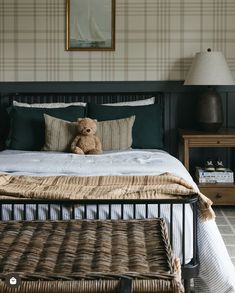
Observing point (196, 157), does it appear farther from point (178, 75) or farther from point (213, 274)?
point (213, 274)

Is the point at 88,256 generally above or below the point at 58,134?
below

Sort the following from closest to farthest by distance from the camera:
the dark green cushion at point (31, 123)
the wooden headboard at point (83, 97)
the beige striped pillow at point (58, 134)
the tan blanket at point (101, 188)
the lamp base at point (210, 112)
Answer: the tan blanket at point (101, 188) < the beige striped pillow at point (58, 134) < the dark green cushion at point (31, 123) < the lamp base at point (210, 112) < the wooden headboard at point (83, 97)

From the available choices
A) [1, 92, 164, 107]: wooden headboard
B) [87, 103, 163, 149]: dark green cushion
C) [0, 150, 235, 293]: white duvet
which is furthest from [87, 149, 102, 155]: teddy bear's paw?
[1, 92, 164, 107]: wooden headboard

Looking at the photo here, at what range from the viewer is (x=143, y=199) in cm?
275

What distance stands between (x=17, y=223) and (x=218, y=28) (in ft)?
10.8

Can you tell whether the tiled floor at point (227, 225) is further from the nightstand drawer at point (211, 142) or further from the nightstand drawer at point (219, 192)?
the nightstand drawer at point (211, 142)

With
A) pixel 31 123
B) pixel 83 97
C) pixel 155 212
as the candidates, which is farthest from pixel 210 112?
pixel 155 212

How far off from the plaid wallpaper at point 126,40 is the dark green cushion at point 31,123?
1.66 feet

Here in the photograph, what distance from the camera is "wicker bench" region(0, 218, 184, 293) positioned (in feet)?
5.60

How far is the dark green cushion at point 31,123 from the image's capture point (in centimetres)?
464

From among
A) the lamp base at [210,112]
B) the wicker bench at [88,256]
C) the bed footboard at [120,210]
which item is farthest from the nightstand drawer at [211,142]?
the wicker bench at [88,256]

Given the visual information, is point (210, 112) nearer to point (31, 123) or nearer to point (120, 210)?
point (31, 123)

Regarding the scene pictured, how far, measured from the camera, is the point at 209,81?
4746 mm

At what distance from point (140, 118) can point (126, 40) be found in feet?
2.56
